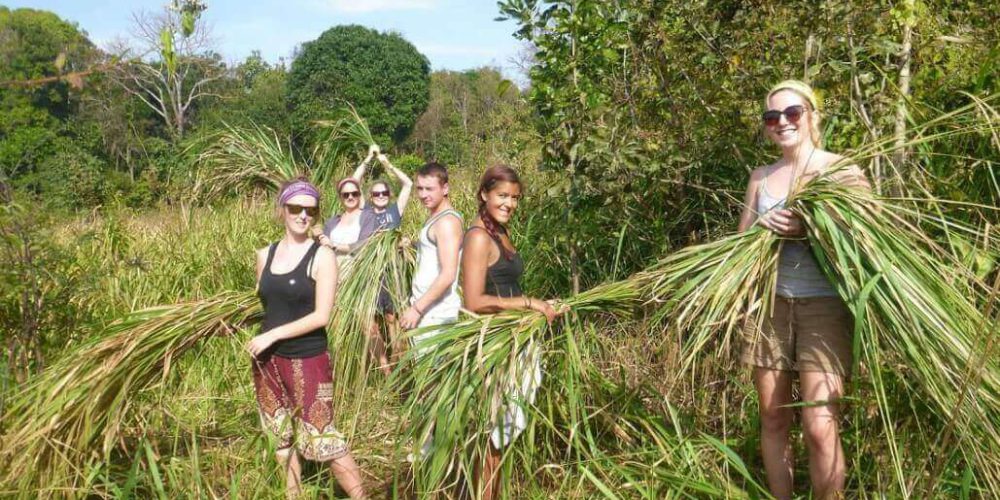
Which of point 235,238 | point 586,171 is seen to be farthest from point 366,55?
point 586,171

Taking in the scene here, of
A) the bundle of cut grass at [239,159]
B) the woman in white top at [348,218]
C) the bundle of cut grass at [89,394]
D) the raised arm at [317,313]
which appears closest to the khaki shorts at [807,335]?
the raised arm at [317,313]

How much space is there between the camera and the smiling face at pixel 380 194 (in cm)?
488

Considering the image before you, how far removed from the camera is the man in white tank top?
9.92 ft

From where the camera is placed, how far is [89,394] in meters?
2.69

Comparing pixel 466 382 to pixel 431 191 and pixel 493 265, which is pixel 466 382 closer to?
pixel 493 265

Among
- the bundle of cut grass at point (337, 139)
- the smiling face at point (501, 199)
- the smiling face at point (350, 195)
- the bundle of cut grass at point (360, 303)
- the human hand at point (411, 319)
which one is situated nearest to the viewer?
the smiling face at point (501, 199)

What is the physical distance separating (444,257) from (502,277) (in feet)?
1.20

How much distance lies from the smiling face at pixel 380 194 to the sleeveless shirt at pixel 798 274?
2.96 metres

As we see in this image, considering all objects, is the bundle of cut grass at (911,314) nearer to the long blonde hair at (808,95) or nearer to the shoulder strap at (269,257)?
the long blonde hair at (808,95)

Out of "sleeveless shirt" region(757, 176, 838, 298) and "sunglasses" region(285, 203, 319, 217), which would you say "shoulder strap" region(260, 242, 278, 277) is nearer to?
"sunglasses" region(285, 203, 319, 217)

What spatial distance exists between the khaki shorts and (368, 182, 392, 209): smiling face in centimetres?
295

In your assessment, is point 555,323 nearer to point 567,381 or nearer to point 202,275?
point 567,381

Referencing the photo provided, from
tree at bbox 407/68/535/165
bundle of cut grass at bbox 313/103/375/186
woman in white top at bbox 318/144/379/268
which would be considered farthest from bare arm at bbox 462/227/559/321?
bundle of cut grass at bbox 313/103/375/186

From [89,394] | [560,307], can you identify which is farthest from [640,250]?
[89,394]
